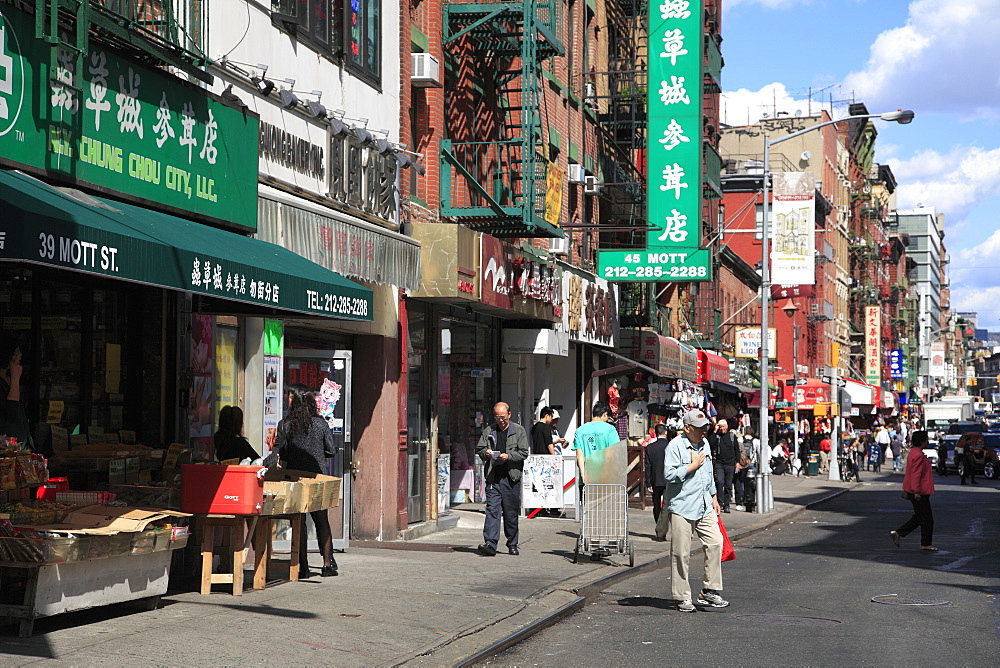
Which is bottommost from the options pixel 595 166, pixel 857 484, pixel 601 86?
pixel 857 484

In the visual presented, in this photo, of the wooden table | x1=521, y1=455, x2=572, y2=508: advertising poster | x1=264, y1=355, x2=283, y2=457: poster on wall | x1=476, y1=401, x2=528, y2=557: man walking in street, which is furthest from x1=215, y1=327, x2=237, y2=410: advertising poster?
x1=521, y1=455, x2=572, y2=508: advertising poster

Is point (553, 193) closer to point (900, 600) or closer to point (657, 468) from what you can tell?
point (657, 468)

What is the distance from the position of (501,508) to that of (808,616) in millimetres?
5239

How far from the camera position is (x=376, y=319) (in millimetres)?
16562

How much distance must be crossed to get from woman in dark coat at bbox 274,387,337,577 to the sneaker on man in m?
3.62

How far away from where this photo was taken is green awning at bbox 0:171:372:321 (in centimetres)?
778

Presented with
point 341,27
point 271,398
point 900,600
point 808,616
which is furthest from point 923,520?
point 341,27

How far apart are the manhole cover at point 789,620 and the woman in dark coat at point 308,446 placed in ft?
13.3

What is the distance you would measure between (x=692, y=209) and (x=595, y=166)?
15.3 feet

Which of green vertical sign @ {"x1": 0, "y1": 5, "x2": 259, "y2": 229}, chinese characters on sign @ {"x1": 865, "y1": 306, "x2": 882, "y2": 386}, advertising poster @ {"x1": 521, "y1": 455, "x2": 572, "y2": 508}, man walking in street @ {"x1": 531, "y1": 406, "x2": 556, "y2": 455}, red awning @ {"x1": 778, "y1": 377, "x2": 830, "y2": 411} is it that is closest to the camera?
green vertical sign @ {"x1": 0, "y1": 5, "x2": 259, "y2": 229}

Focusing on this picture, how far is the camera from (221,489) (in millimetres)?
10711

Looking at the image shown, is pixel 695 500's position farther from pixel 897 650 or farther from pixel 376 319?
pixel 376 319

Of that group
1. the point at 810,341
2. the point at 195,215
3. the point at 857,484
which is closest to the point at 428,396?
the point at 195,215

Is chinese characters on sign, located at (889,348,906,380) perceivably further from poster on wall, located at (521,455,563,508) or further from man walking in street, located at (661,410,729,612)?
man walking in street, located at (661,410,729,612)
